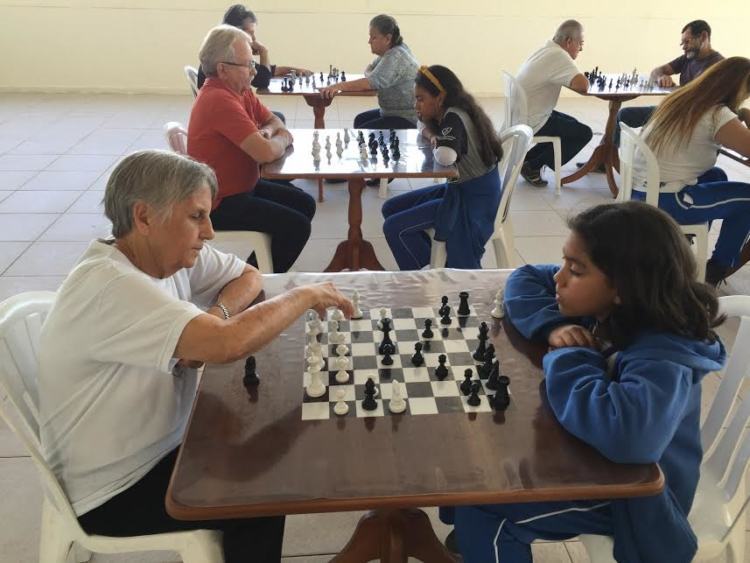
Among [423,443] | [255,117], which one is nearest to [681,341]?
[423,443]

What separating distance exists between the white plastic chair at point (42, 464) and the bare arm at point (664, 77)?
200 inches

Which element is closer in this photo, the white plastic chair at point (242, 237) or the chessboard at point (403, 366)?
the chessboard at point (403, 366)

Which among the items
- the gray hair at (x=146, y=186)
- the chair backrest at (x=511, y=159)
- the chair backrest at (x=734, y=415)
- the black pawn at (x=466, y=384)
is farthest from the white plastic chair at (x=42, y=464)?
the chair backrest at (x=511, y=159)

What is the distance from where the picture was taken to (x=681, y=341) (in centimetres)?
131

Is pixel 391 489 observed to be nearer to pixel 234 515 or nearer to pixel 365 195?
pixel 234 515

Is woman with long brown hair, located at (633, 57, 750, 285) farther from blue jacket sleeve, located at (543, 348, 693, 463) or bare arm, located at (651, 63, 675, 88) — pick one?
blue jacket sleeve, located at (543, 348, 693, 463)

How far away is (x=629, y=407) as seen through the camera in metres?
1.19

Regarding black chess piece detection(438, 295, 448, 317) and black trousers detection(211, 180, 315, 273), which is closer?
black chess piece detection(438, 295, 448, 317)

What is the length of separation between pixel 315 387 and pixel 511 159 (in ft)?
7.17

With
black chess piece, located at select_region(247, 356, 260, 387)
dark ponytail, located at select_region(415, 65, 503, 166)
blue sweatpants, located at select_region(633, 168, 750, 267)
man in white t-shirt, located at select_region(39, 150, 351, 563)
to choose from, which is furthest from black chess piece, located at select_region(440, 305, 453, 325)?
blue sweatpants, located at select_region(633, 168, 750, 267)

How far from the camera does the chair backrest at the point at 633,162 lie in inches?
126

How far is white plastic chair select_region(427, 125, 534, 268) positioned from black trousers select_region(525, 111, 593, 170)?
1864mm

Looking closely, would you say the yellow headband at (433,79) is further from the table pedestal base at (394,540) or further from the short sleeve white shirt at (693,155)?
the table pedestal base at (394,540)

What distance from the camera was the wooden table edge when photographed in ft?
3.65
